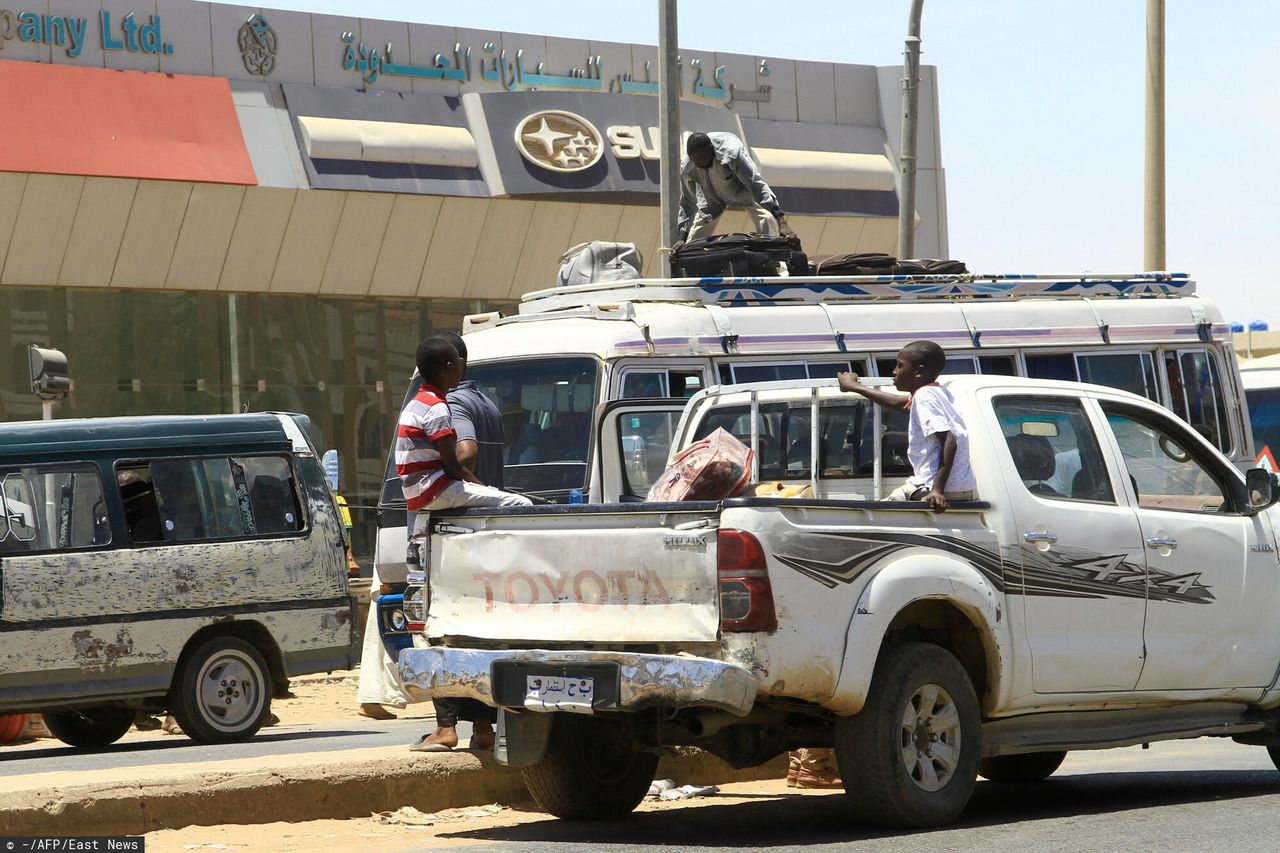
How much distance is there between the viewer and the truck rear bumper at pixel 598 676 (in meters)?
7.29

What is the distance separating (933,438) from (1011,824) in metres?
1.63

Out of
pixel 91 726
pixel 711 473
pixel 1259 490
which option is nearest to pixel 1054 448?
pixel 1259 490

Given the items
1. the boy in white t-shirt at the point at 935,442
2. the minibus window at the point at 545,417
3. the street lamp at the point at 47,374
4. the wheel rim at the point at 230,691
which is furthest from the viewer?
the street lamp at the point at 47,374

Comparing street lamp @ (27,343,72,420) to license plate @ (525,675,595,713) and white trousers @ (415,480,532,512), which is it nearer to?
white trousers @ (415,480,532,512)

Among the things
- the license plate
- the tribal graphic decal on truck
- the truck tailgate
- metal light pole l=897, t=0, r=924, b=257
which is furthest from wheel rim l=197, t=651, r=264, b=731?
metal light pole l=897, t=0, r=924, b=257

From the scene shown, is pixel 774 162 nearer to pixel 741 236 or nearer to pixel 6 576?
pixel 741 236

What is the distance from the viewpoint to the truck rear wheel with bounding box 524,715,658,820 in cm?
862

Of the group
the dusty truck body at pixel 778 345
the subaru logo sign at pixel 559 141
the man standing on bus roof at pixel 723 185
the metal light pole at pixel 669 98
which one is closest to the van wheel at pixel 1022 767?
the dusty truck body at pixel 778 345

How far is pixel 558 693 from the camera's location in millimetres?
7703

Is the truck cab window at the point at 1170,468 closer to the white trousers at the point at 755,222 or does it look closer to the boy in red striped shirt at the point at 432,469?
the boy in red striped shirt at the point at 432,469

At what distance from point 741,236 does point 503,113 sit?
44.2 feet

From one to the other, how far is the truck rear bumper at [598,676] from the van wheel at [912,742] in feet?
1.89

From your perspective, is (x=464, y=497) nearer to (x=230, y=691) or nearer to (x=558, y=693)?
(x=558, y=693)

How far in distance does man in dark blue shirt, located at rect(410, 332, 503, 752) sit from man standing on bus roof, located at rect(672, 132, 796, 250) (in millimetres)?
5389
